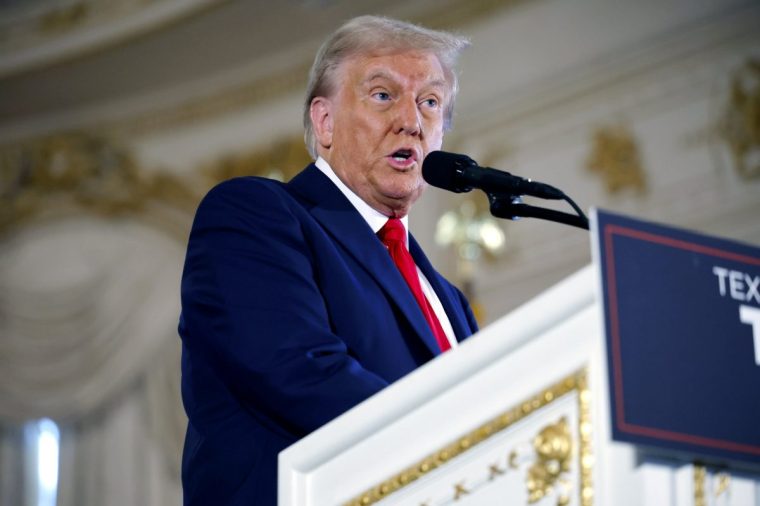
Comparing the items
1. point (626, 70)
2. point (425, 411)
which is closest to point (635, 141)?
point (626, 70)

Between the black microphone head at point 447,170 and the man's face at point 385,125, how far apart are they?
19cm

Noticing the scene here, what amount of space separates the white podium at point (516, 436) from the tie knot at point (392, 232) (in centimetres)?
94

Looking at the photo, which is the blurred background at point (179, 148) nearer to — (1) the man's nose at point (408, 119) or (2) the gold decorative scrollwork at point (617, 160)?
(2) the gold decorative scrollwork at point (617, 160)

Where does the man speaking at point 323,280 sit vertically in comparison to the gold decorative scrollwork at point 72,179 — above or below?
below

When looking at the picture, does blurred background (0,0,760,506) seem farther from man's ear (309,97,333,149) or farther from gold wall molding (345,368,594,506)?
gold wall molding (345,368,594,506)

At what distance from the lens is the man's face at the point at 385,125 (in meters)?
2.54

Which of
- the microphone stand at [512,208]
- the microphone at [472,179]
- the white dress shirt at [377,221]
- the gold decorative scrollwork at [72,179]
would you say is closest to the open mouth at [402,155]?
the white dress shirt at [377,221]

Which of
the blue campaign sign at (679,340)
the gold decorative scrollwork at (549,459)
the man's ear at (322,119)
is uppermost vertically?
the man's ear at (322,119)

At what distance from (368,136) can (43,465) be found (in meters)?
6.91

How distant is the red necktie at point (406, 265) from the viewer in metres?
2.29

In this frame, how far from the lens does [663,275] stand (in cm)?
132

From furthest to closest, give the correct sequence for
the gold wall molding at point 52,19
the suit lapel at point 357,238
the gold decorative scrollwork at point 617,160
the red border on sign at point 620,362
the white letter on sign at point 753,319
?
the gold wall molding at point 52,19 → the gold decorative scrollwork at point 617,160 → the suit lapel at point 357,238 → the white letter on sign at point 753,319 → the red border on sign at point 620,362

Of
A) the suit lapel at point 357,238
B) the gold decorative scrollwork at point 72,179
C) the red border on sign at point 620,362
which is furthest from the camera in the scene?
the gold decorative scrollwork at point 72,179

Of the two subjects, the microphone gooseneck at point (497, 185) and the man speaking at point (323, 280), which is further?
the microphone gooseneck at point (497, 185)
